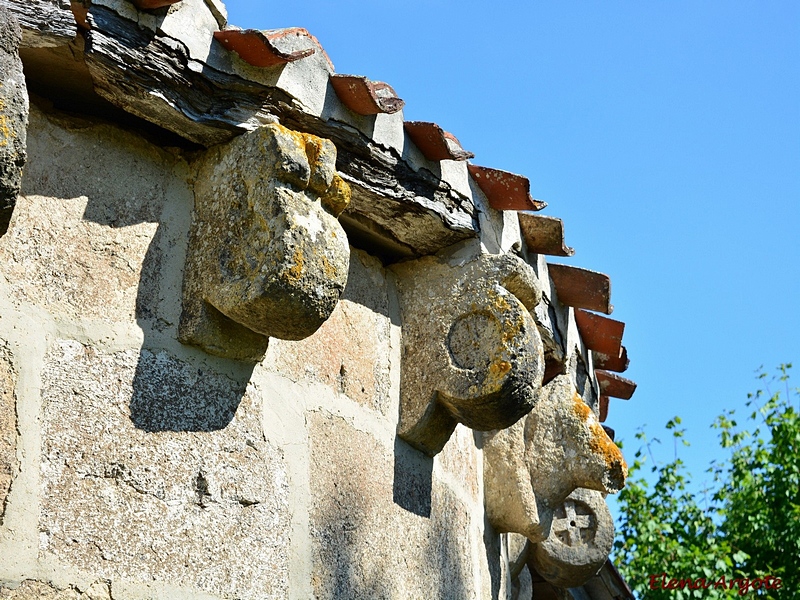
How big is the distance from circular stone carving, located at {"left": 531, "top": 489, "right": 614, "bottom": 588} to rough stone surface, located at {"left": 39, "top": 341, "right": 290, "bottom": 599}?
1807mm

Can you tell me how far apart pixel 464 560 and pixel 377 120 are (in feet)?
4.03

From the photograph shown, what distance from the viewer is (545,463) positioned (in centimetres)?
329

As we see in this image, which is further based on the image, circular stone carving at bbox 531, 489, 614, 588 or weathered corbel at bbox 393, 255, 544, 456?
circular stone carving at bbox 531, 489, 614, 588

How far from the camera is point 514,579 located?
3840mm

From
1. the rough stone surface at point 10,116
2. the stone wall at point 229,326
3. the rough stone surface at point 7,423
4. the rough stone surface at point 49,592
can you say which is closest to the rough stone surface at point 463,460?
the stone wall at point 229,326

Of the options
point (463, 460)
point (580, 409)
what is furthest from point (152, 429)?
point (580, 409)

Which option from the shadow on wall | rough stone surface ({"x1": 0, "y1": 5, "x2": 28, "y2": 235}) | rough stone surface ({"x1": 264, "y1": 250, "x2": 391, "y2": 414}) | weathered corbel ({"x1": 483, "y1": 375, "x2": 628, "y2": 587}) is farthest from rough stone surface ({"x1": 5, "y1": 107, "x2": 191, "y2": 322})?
weathered corbel ({"x1": 483, "y1": 375, "x2": 628, "y2": 587})

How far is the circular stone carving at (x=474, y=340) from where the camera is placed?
2711 mm

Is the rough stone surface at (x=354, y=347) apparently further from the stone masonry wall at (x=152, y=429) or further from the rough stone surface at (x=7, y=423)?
the rough stone surface at (x=7, y=423)

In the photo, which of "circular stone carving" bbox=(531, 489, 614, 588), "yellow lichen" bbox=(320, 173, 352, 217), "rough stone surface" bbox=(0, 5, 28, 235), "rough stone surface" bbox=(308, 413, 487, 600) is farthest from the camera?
"circular stone carving" bbox=(531, 489, 614, 588)

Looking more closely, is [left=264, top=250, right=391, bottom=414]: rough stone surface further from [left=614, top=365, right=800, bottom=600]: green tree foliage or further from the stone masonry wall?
[left=614, top=365, right=800, bottom=600]: green tree foliage

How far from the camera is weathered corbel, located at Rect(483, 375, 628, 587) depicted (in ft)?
10.7

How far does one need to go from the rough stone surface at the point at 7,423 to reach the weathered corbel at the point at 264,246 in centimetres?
38

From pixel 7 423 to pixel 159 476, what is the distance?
0.32 metres
